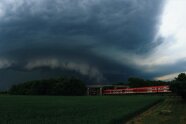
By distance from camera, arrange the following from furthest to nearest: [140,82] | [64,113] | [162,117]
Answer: [140,82], [162,117], [64,113]

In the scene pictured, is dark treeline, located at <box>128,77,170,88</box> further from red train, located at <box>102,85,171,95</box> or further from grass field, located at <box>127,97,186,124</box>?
grass field, located at <box>127,97,186,124</box>

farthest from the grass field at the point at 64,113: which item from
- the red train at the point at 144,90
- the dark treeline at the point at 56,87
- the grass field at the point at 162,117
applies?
the dark treeline at the point at 56,87

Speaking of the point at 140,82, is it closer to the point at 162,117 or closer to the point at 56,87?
the point at 56,87

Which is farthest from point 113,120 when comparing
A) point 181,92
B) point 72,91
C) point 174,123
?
point 72,91

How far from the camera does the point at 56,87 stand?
489ft

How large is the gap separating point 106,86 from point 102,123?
17708cm

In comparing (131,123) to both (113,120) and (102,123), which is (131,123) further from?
(102,123)

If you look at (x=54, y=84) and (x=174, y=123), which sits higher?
(x=54, y=84)

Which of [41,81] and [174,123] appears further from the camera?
[41,81]

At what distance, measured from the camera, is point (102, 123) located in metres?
18.0

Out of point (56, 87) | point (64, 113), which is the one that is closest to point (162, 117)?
point (64, 113)

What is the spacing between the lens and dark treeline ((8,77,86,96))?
14862 cm

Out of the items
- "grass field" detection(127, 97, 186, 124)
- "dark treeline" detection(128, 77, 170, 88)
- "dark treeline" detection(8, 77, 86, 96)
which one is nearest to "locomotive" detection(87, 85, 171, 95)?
"dark treeline" detection(128, 77, 170, 88)

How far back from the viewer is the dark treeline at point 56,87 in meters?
149
